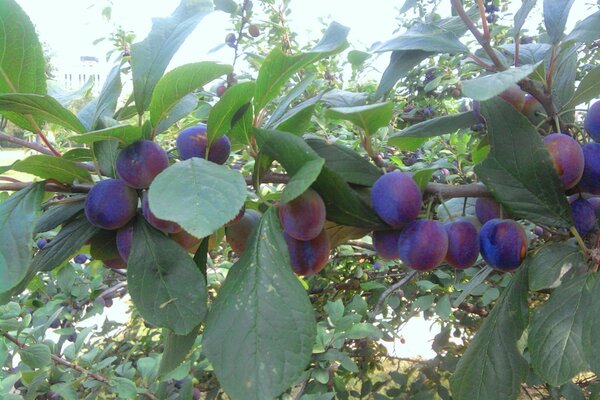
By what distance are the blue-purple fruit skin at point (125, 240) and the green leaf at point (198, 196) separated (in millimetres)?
168

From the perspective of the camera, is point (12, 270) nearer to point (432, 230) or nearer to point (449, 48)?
point (432, 230)

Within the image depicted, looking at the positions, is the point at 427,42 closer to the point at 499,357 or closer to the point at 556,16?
the point at 556,16

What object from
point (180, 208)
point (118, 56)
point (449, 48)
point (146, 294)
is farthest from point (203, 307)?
point (118, 56)

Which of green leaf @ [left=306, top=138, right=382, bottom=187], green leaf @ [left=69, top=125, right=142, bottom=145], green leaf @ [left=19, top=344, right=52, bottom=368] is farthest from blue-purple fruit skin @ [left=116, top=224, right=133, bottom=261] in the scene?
green leaf @ [left=19, top=344, right=52, bottom=368]

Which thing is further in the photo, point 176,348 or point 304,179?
point 176,348

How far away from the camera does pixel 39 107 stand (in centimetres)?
47

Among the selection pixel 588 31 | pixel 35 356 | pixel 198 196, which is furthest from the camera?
pixel 35 356

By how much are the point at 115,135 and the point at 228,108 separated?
0.12m

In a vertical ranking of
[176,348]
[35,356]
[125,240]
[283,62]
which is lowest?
[35,356]

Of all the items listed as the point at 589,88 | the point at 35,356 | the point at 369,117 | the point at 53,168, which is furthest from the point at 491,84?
the point at 35,356

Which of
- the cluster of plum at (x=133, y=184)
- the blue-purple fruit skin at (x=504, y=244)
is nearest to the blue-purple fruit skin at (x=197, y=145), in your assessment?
the cluster of plum at (x=133, y=184)

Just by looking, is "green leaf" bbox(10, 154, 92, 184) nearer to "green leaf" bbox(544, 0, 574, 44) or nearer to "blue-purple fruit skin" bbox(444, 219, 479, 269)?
"blue-purple fruit skin" bbox(444, 219, 479, 269)

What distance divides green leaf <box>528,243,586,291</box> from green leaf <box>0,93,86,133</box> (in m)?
0.55

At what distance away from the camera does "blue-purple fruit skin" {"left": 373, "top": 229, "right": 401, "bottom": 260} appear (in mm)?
568
